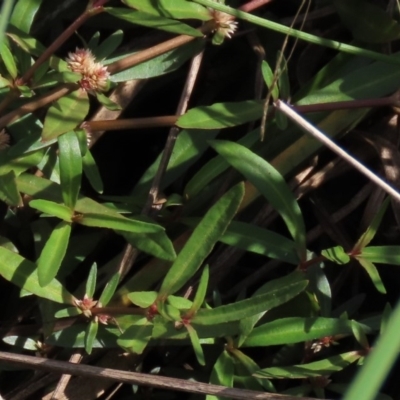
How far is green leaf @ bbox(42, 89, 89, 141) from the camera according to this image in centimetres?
100

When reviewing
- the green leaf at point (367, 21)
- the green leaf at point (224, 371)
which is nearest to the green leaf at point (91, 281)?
the green leaf at point (224, 371)

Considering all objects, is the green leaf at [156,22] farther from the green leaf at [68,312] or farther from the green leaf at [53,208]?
the green leaf at [68,312]

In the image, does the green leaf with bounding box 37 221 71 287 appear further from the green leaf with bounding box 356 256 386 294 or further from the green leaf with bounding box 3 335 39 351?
the green leaf with bounding box 356 256 386 294

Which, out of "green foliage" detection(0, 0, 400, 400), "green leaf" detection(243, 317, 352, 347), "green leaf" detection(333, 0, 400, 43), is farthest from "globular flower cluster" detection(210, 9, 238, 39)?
"green leaf" detection(243, 317, 352, 347)

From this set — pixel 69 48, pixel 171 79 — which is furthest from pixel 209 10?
pixel 69 48

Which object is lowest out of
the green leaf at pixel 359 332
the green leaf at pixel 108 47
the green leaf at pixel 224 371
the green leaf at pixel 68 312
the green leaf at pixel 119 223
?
the green leaf at pixel 224 371

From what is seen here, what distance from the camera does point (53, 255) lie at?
97 centimetres

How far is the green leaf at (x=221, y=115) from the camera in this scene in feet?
3.43

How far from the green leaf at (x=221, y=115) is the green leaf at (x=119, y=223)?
0.54 ft

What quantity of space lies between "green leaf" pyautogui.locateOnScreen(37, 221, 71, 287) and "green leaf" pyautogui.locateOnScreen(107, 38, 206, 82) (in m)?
0.28

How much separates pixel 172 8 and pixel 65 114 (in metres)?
0.22

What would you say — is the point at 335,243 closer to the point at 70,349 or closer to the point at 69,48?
the point at 70,349

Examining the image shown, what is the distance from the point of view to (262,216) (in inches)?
46.3

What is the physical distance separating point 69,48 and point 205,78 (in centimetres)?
27
